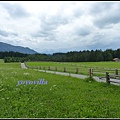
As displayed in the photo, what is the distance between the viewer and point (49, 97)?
29.0 ft

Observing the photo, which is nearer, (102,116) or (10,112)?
(102,116)

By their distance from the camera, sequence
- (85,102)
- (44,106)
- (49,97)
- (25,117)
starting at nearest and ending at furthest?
(25,117)
(44,106)
(85,102)
(49,97)

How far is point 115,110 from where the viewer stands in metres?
6.68

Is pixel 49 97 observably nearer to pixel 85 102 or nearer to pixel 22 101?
pixel 22 101

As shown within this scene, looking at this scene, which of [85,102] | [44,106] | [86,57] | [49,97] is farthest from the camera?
[86,57]

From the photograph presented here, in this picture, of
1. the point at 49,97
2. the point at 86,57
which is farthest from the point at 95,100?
the point at 86,57

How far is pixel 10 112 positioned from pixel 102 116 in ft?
13.3

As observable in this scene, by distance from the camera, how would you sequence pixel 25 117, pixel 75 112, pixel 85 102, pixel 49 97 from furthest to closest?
pixel 49 97
pixel 85 102
pixel 75 112
pixel 25 117

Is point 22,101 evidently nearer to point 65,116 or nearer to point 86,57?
point 65,116

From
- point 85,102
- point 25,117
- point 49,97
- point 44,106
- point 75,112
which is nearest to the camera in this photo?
point 25,117

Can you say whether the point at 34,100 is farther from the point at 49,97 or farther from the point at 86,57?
the point at 86,57

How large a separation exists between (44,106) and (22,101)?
4.97 ft

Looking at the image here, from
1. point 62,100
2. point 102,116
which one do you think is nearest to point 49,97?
point 62,100

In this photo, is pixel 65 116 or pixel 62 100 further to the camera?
pixel 62 100
